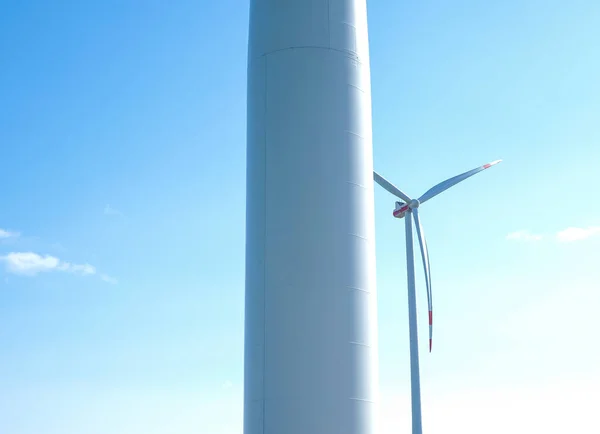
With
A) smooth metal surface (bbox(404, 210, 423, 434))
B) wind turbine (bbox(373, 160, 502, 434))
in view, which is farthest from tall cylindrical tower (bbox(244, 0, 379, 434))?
smooth metal surface (bbox(404, 210, 423, 434))

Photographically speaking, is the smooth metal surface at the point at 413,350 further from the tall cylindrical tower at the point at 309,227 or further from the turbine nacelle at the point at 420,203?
the tall cylindrical tower at the point at 309,227

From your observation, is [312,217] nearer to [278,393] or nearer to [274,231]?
[274,231]

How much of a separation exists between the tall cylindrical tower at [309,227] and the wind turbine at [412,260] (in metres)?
18.0

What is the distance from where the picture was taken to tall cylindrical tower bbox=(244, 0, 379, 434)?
12469 mm

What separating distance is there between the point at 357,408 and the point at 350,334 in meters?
1.36

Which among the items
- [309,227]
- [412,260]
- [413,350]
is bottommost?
[413,350]

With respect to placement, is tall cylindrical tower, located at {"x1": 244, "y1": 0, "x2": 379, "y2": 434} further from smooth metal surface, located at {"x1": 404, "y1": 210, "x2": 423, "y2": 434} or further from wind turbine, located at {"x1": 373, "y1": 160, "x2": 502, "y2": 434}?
smooth metal surface, located at {"x1": 404, "y1": 210, "x2": 423, "y2": 434}

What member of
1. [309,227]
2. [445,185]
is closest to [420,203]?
[445,185]

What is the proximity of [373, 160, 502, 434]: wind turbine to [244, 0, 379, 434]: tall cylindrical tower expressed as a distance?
18.0m

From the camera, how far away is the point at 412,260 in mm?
35938

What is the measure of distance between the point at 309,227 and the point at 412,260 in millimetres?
23623

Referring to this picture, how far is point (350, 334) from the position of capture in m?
12.9

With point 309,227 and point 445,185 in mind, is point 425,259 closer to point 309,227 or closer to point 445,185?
point 445,185

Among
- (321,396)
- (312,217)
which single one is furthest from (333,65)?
(321,396)
